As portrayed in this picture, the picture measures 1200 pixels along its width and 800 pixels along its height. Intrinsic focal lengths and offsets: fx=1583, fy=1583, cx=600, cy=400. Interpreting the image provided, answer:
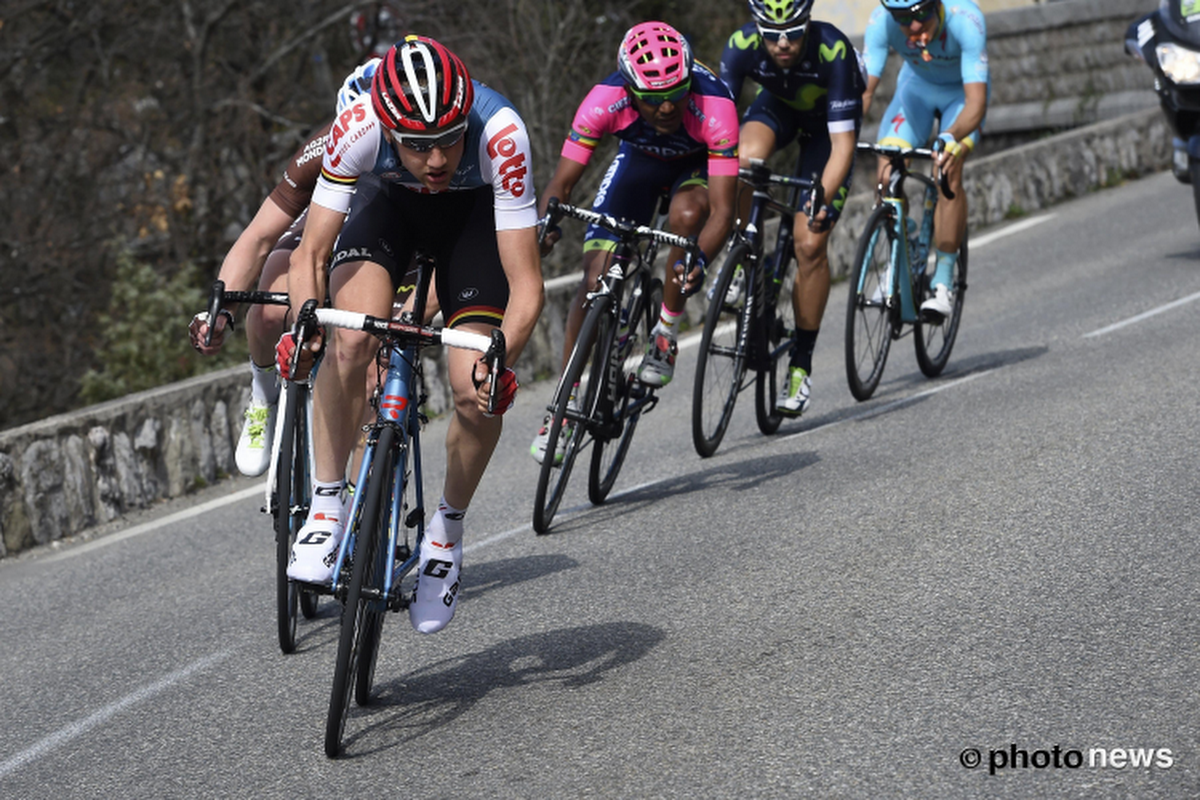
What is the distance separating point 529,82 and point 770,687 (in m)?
14.5

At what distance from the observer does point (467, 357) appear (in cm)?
489

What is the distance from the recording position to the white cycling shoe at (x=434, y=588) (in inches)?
189

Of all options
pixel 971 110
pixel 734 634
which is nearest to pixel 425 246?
pixel 734 634

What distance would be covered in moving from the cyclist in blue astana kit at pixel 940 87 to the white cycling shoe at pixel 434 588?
5.02 m

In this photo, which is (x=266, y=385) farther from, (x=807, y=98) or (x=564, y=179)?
(x=807, y=98)

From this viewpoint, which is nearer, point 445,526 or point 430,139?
point 430,139

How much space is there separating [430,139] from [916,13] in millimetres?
5425

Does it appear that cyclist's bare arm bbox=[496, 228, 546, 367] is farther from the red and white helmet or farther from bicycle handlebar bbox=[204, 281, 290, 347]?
bicycle handlebar bbox=[204, 281, 290, 347]

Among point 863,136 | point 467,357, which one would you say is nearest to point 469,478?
point 467,357

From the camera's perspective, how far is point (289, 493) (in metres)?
5.36

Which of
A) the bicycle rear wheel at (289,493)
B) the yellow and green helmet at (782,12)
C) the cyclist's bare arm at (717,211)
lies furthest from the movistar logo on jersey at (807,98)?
the bicycle rear wheel at (289,493)

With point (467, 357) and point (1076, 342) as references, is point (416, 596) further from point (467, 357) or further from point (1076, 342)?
point (1076, 342)

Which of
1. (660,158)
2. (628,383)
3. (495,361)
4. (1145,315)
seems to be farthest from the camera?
(1145,315)

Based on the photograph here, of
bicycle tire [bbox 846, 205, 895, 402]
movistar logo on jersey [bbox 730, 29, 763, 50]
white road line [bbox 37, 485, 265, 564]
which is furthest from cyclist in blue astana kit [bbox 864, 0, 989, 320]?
white road line [bbox 37, 485, 265, 564]
